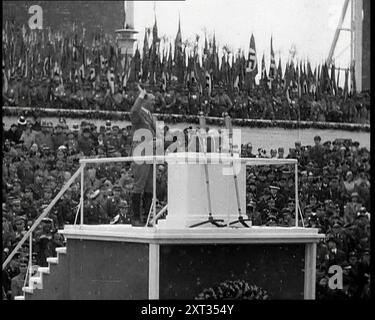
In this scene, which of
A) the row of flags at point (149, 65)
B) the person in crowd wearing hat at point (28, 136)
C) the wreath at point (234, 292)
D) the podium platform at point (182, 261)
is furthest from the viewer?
the row of flags at point (149, 65)

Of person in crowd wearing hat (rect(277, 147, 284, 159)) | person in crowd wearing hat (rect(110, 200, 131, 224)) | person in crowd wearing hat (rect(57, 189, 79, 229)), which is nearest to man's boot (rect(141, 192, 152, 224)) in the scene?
person in crowd wearing hat (rect(110, 200, 131, 224))

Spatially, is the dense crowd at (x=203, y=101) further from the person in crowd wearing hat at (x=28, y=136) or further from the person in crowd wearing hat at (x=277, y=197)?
the person in crowd wearing hat at (x=277, y=197)

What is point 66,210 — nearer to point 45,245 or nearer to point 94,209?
point 94,209

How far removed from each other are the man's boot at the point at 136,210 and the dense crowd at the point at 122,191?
4.69ft

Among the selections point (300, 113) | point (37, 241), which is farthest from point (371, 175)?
point (37, 241)

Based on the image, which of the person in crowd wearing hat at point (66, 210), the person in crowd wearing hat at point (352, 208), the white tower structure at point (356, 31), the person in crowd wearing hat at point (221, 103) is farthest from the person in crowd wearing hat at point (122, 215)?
the white tower structure at point (356, 31)

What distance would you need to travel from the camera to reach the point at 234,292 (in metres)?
10.8

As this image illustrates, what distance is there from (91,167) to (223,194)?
3.02 m

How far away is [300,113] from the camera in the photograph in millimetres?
14641

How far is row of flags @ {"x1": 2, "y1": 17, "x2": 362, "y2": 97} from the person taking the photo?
46.4 feet

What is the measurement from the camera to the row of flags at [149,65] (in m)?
14.1

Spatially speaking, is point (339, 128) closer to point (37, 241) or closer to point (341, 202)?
point (341, 202)

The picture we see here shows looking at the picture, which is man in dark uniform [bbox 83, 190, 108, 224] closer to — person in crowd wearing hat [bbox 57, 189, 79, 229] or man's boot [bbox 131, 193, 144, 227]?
person in crowd wearing hat [bbox 57, 189, 79, 229]

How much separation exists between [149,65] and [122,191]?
1.68 m
